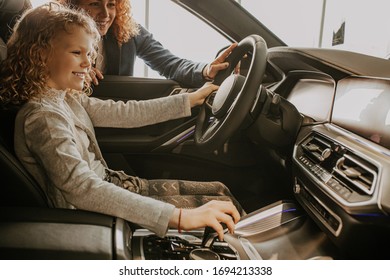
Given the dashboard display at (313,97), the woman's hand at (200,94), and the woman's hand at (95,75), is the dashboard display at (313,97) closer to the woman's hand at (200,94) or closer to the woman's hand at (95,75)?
the woman's hand at (200,94)

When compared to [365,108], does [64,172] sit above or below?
below

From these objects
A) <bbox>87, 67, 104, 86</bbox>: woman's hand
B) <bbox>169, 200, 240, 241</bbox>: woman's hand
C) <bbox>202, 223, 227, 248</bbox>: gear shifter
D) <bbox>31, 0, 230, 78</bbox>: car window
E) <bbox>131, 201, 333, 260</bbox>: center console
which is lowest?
<bbox>131, 201, 333, 260</bbox>: center console

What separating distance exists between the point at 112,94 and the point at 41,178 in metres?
0.50

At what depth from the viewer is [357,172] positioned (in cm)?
65

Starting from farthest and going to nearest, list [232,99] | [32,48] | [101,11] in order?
1. [101,11]
2. [232,99]
3. [32,48]

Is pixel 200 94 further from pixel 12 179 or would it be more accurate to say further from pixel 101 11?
pixel 12 179

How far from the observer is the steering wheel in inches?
30.5

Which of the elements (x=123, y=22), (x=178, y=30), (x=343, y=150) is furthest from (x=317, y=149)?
(x=123, y=22)

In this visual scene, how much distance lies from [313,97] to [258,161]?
9.5 inches

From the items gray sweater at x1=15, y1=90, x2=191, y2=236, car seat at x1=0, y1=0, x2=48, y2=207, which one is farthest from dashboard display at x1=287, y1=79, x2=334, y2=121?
car seat at x1=0, y1=0, x2=48, y2=207

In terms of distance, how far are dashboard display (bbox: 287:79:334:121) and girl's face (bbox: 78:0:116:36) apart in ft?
1.67

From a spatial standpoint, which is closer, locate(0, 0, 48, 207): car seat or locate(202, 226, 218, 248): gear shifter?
locate(0, 0, 48, 207): car seat

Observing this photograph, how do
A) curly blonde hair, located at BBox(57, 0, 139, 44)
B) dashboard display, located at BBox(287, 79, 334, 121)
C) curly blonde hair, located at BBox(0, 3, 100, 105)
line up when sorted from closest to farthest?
curly blonde hair, located at BBox(0, 3, 100, 105), dashboard display, located at BBox(287, 79, 334, 121), curly blonde hair, located at BBox(57, 0, 139, 44)

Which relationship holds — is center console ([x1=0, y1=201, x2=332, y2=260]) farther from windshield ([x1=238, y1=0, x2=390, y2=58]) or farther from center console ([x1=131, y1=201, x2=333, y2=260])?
windshield ([x1=238, y1=0, x2=390, y2=58])
